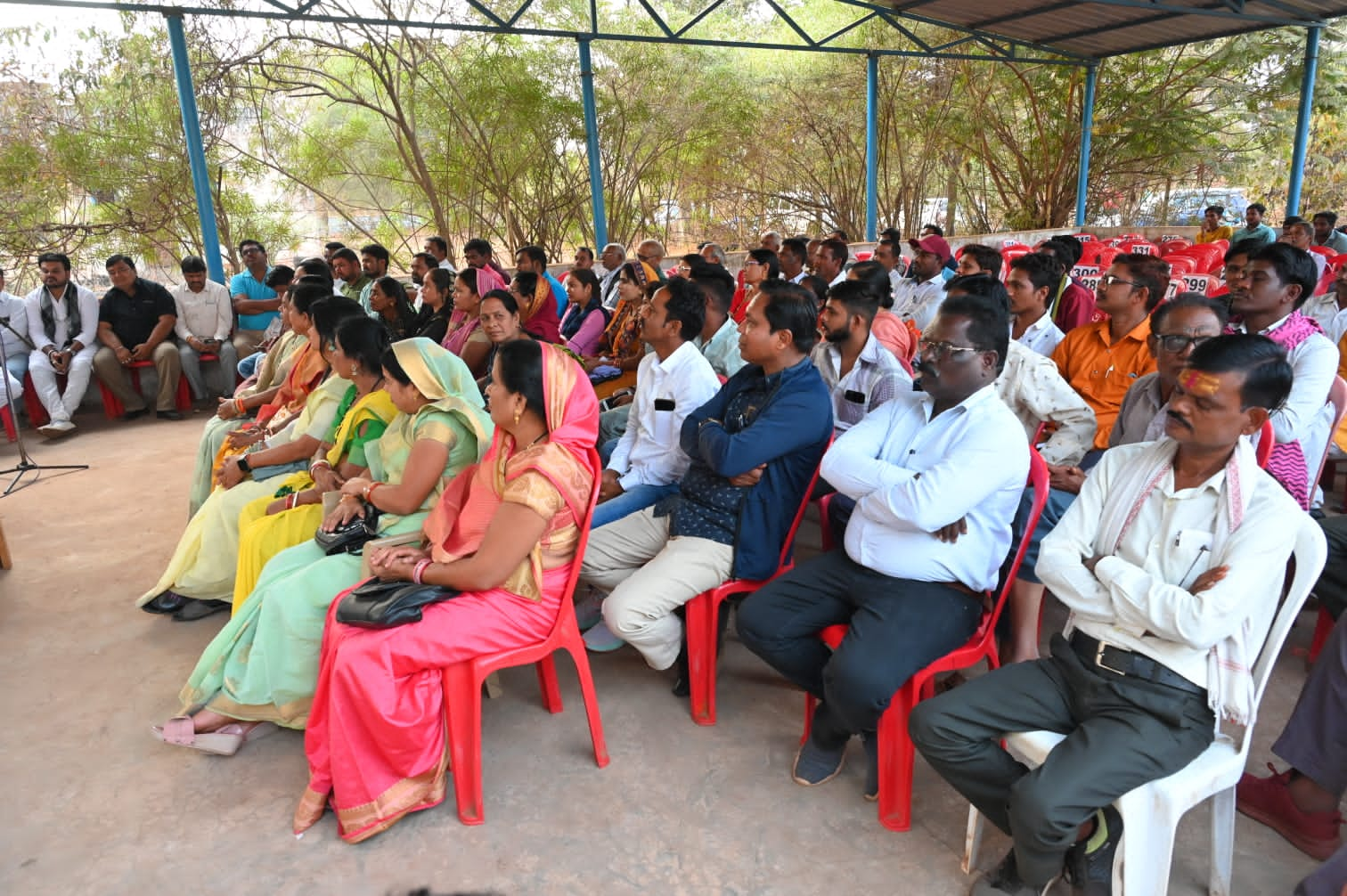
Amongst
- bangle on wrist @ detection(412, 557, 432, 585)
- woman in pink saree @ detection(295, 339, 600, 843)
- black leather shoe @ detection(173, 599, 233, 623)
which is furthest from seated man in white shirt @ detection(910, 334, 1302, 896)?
black leather shoe @ detection(173, 599, 233, 623)

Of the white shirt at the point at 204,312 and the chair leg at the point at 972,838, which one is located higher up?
the white shirt at the point at 204,312

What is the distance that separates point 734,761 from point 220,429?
313cm

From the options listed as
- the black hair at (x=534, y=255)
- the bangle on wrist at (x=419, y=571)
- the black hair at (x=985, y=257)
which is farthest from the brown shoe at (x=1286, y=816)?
the black hair at (x=534, y=255)

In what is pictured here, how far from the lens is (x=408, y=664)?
7.06ft

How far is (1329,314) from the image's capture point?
3.97 m

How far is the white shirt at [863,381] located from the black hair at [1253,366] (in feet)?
4.86

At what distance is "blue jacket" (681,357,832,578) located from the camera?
2.49 metres

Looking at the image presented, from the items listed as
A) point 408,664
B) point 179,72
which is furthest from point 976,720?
point 179,72

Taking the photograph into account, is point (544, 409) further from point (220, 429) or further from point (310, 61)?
point (310, 61)

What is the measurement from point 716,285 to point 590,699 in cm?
236

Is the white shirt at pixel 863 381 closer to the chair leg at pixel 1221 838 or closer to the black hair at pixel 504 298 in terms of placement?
the black hair at pixel 504 298

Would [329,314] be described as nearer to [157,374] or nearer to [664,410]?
[664,410]

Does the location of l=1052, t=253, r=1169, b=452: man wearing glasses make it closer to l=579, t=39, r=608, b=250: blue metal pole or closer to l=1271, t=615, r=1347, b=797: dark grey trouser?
l=1271, t=615, r=1347, b=797: dark grey trouser

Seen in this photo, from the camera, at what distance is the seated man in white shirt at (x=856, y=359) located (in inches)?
131
